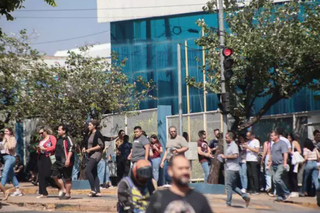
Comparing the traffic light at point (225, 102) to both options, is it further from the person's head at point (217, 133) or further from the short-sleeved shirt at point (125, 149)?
the short-sleeved shirt at point (125, 149)

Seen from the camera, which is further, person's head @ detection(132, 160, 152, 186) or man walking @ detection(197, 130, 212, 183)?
man walking @ detection(197, 130, 212, 183)

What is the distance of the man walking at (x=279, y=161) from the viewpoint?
51.4 ft

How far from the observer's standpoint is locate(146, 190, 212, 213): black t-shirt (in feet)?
19.0

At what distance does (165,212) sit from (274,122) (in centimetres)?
1505

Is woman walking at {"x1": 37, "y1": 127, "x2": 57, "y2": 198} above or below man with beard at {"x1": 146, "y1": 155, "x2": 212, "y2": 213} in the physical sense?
above

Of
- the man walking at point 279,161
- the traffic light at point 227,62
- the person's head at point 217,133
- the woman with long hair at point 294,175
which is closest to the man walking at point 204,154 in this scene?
the person's head at point 217,133

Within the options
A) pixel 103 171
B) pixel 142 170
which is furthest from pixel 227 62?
pixel 142 170

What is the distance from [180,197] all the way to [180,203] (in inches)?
2.4

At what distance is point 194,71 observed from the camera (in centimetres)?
3462

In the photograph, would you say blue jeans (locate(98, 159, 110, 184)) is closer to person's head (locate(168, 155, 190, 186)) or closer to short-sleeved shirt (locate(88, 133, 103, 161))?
short-sleeved shirt (locate(88, 133, 103, 161))

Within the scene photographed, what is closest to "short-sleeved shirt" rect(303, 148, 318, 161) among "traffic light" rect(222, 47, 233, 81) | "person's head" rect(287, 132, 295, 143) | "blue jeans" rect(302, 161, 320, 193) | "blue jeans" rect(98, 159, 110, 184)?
"blue jeans" rect(302, 161, 320, 193)

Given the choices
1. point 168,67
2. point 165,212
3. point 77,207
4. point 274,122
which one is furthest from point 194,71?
point 165,212

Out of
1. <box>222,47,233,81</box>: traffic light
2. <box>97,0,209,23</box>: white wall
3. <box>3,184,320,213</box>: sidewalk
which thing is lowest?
<box>3,184,320,213</box>: sidewalk

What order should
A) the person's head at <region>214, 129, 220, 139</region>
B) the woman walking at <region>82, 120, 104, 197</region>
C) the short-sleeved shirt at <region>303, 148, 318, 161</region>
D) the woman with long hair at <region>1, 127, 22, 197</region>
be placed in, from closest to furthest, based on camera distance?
the woman walking at <region>82, 120, 104, 197</region>
the woman with long hair at <region>1, 127, 22, 197</region>
the short-sleeved shirt at <region>303, 148, 318, 161</region>
the person's head at <region>214, 129, 220, 139</region>
